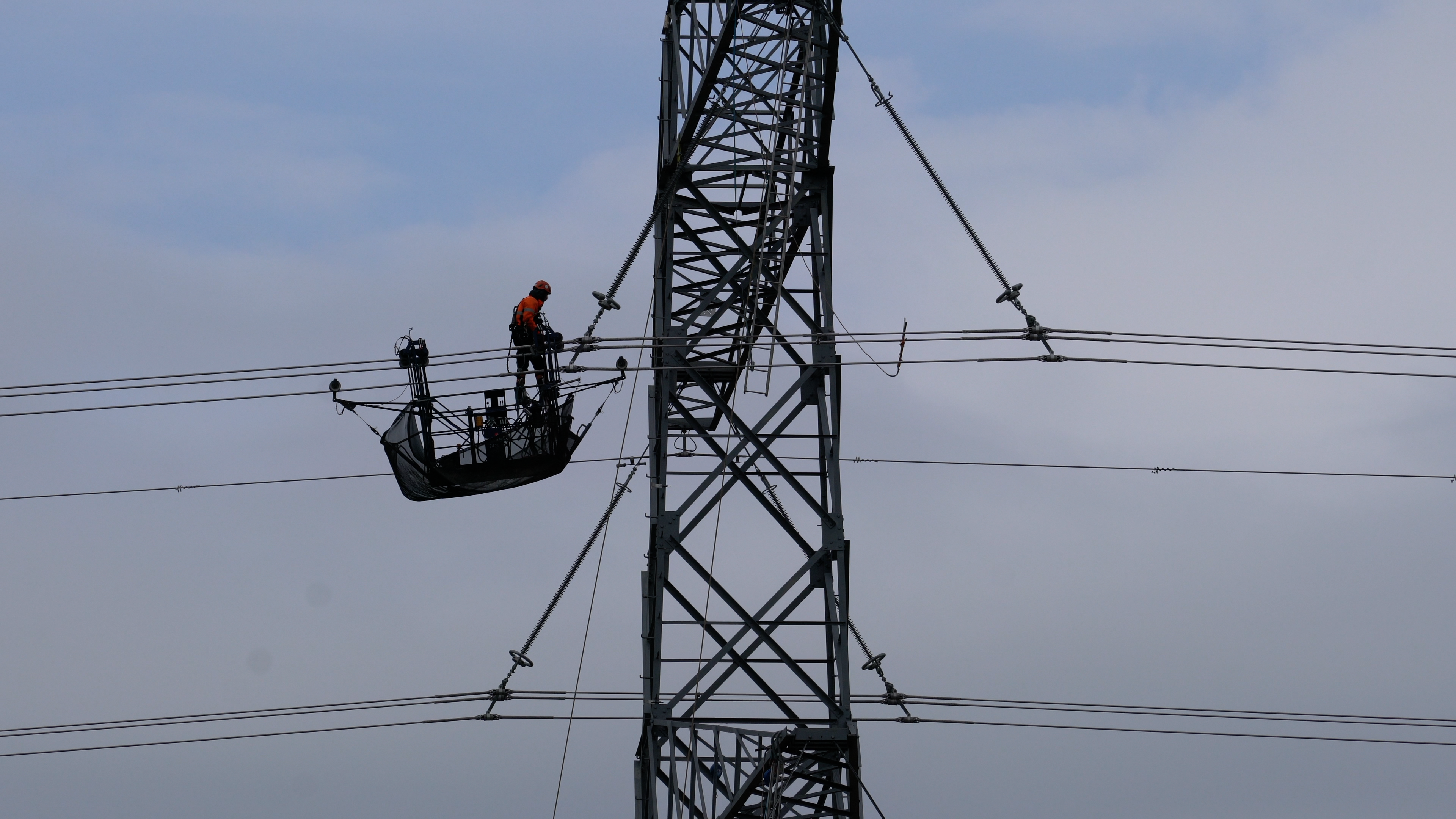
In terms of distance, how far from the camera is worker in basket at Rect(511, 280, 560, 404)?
1933 centimetres

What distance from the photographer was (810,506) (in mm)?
19844

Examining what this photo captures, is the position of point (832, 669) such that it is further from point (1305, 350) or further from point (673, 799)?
point (1305, 350)

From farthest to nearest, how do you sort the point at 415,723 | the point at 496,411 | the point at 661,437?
the point at 415,723, the point at 661,437, the point at 496,411

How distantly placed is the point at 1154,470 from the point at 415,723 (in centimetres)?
1075

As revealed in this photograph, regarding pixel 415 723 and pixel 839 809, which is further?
pixel 415 723

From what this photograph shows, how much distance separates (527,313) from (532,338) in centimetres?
35

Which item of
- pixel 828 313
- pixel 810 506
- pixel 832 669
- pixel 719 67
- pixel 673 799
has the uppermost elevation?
pixel 719 67

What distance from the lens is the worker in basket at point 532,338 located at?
761 inches

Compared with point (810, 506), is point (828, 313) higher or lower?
higher

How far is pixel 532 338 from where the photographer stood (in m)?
19.6

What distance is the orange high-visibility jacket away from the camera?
64.6 ft

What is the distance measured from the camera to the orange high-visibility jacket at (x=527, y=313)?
776 inches

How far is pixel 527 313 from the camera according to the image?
1975cm

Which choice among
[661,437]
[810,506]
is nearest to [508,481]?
[661,437]
